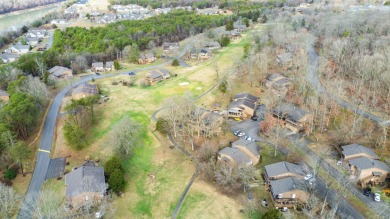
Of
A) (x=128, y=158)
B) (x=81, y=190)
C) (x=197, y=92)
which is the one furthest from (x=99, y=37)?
(x=81, y=190)

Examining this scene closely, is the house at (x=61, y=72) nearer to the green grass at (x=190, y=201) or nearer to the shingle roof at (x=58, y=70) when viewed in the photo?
the shingle roof at (x=58, y=70)

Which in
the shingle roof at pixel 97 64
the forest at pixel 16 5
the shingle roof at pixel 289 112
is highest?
the forest at pixel 16 5

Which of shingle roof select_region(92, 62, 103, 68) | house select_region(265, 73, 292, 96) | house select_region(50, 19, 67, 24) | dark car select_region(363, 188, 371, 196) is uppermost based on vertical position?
house select_region(50, 19, 67, 24)

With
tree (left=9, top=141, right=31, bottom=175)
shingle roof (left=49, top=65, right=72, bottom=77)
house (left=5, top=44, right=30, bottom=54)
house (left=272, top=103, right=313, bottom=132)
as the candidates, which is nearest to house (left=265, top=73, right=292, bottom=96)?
house (left=272, top=103, right=313, bottom=132)

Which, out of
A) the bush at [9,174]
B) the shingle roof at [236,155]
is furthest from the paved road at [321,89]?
the bush at [9,174]

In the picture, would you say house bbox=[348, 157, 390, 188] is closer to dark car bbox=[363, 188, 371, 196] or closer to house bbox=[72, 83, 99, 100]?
dark car bbox=[363, 188, 371, 196]

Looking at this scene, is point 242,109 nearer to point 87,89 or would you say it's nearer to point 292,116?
point 292,116
